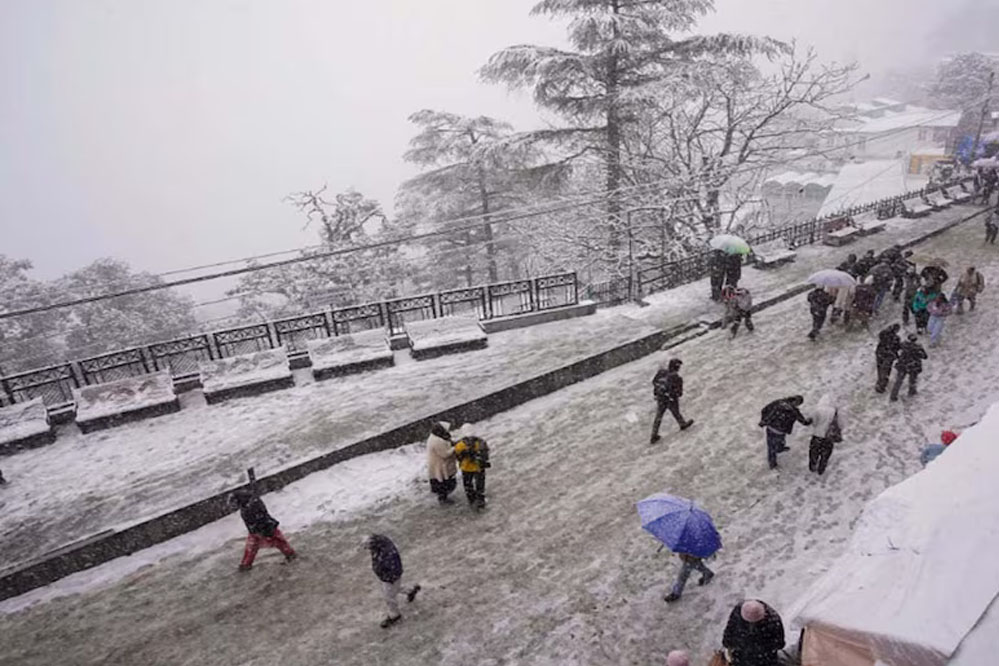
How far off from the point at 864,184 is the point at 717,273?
1540 inches

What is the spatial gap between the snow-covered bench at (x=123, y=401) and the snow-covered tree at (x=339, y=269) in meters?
13.7

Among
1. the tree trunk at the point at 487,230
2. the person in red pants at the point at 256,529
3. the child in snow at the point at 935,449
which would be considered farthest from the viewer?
the tree trunk at the point at 487,230

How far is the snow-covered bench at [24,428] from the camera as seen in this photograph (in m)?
10.4

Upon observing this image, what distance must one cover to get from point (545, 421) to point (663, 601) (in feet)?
14.9

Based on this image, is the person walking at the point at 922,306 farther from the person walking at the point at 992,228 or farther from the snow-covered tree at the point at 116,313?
the snow-covered tree at the point at 116,313

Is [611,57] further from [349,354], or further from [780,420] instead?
[780,420]

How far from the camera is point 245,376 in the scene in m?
11.8

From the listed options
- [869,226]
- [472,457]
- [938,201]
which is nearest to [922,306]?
[472,457]

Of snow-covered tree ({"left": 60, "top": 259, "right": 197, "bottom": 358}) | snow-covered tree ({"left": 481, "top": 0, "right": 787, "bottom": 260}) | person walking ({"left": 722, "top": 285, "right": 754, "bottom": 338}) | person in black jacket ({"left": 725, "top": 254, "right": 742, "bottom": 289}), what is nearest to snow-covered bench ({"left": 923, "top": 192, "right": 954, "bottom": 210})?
snow-covered tree ({"left": 481, "top": 0, "right": 787, "bottom": 260})

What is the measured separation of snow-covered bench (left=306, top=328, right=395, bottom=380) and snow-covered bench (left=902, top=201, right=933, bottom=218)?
64.2 feet

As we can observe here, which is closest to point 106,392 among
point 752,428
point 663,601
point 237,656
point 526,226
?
point 237,656

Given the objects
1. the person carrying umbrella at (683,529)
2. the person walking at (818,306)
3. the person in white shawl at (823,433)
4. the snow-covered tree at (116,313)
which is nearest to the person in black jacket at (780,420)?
the person in white shawl at (823,433)

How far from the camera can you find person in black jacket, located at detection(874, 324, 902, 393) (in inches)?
357

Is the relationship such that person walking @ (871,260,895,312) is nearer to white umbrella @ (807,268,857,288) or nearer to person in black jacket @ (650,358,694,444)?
white umbrella @ (807,268,857,288)
